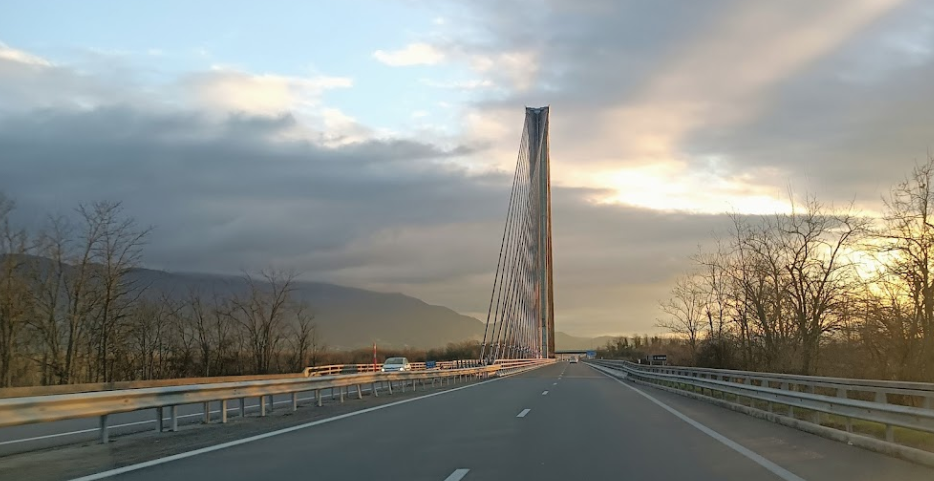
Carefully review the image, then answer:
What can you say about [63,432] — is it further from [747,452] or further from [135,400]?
[747,452]

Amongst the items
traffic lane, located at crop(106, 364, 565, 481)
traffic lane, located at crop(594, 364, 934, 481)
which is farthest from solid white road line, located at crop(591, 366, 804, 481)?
traffic lane, located at crop(106, 364, 565, 481)

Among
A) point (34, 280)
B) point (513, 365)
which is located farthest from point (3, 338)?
point (513, 365)

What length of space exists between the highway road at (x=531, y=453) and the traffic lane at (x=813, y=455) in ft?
0.05

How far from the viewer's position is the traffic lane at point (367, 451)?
8984 millimetres

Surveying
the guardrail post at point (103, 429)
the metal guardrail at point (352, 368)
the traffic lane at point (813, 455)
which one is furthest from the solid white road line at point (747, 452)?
the metal guardrail at point (352, 368)

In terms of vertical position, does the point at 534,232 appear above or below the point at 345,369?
above

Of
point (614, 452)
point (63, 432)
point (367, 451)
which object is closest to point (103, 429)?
point (63, 432)

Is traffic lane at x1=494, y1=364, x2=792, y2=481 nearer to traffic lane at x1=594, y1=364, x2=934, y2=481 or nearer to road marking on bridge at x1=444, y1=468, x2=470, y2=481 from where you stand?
road marking on bridge at x1=444, y1=468, x2=470, y2=481

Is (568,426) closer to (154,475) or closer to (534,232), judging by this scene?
(154,475)

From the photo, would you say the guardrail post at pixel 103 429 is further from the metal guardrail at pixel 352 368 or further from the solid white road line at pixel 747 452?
the metal guardrail at pixel 352 368

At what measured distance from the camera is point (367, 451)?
433 inches

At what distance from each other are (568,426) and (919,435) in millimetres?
6460

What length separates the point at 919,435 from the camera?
13695mm

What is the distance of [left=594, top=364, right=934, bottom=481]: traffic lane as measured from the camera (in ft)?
29.6
